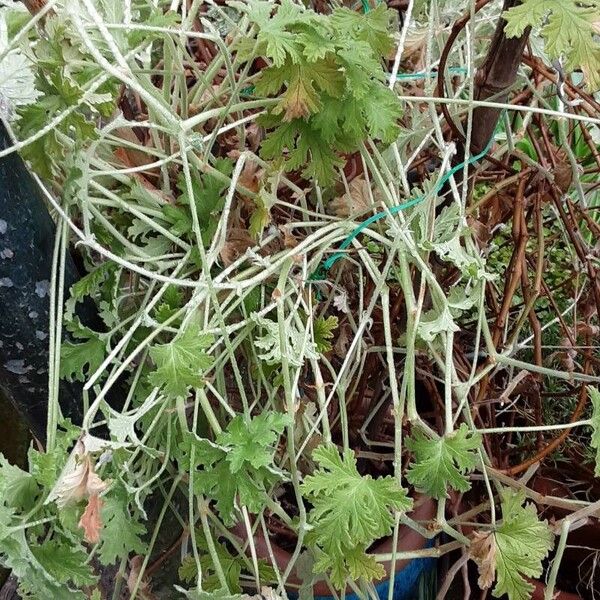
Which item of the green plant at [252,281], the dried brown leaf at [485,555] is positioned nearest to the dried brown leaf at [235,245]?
the green plant at [252,281]

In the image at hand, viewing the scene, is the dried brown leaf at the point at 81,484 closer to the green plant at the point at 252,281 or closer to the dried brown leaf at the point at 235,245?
Result: the green plant at the point at 252,281

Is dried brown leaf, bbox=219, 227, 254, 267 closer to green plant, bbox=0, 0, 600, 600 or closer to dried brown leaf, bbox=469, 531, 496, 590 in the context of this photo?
green plant, bbox=0, 0, 600, 600

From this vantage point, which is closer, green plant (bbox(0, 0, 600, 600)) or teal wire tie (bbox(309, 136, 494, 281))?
green plant (bbox(0, 0, 600, 600))

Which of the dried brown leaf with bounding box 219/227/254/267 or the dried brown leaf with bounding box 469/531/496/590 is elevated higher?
the dried brown leaf with bounding box 219/227/254/267

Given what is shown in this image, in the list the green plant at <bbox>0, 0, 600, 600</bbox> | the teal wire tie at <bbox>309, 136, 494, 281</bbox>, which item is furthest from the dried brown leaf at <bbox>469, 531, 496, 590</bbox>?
the teal wire tie at <bbox>309, 136, 494, 281</bbox>

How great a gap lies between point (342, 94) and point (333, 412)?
0.48 m

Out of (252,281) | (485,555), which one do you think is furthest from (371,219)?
(485,555)

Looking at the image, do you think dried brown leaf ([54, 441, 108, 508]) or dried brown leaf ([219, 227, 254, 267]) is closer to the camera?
dried brown leaf ([54, 441, 108, 508])

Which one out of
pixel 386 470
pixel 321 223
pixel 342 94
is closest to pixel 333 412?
pixel 386 470

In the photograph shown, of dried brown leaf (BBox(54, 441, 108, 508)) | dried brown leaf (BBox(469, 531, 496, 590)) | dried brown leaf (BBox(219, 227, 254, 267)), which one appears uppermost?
dried brown leaf (BBox(219, 227, 254, 267))

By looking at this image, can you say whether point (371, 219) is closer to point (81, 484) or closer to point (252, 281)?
point (252, 281)

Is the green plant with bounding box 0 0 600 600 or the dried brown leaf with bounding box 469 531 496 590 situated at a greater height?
the green plant with bounding box 0 0 600 600

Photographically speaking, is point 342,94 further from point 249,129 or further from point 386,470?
point 386,470

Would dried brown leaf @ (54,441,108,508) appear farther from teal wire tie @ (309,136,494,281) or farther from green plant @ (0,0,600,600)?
teal wire tie @ (309,136,494,281)
